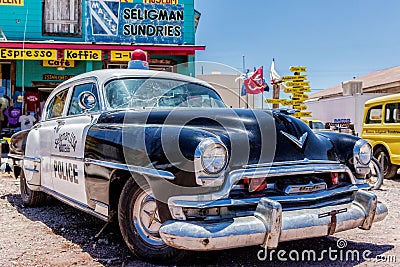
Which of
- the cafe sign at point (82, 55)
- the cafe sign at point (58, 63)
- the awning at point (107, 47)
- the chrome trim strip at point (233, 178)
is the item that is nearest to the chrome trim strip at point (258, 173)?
the chrome trim strip at point (233, 178)

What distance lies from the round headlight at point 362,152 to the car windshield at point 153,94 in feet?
5.03

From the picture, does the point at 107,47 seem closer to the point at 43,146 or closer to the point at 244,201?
the point at 43,146

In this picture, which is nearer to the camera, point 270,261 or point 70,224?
point 270,261

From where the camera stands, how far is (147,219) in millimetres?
3381

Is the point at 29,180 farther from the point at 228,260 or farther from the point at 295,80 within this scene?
the point at 295,80

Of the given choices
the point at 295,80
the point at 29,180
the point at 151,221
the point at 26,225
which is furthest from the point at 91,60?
the point at 151,221

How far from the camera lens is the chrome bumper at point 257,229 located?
285 centimetres

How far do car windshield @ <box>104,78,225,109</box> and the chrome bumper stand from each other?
5.32 ft

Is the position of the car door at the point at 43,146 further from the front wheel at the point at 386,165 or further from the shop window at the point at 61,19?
the shop window at the point at 61,19

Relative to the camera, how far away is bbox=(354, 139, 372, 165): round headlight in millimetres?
3856

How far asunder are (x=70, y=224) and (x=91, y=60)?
7.46 m

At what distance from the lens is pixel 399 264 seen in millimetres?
3486

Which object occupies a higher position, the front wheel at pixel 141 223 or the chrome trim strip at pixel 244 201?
the chrome trim strip at pixel 244 201

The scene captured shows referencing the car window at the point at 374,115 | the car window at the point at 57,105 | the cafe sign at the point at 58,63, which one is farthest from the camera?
the cafe sign at the point at 58,63
